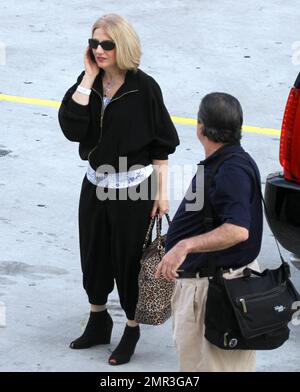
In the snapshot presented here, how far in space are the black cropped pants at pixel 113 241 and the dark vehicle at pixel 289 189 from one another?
0.67 metres

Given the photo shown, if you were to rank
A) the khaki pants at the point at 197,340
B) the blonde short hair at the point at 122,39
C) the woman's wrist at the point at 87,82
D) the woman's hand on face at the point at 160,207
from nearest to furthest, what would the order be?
the khaki pants at the point at 197,340
the blonde short hair at the point at 122,39
the woman's wrist at the point at 87,82
the woman's hand on face at the point at 160,207

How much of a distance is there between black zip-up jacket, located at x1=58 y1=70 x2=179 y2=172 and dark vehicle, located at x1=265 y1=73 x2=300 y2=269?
65 centimetres

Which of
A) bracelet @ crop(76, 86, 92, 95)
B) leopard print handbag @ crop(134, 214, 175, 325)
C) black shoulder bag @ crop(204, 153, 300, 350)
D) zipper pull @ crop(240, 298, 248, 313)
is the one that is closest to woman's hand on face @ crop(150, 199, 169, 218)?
leopard print handbag @ crop(134, 214, 175, 325)

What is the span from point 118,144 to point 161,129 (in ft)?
0.75

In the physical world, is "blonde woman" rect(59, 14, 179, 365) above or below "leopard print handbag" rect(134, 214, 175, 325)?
above

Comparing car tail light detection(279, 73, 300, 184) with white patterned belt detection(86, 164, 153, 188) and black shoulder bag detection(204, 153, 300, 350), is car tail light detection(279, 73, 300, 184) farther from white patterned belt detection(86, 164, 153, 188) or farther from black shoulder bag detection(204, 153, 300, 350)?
black shoulder bag detection(204, 153, 300, 350)

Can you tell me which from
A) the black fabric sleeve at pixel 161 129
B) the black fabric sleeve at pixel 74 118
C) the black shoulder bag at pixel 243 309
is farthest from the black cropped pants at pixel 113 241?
the black shoulder bag at pixel 243 309

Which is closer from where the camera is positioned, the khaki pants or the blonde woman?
the khaki pants

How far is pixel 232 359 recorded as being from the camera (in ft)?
15.8

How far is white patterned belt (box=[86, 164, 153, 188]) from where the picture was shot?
18.6ft

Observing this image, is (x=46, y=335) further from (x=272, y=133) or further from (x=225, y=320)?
(x=272, y=133)

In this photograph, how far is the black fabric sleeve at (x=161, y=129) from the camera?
5676mm

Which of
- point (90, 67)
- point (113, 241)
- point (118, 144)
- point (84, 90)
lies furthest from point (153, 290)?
point (90, 67)

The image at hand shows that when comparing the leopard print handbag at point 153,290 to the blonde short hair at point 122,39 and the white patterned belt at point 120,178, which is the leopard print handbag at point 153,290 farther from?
the blonde short hair at point 122,39
